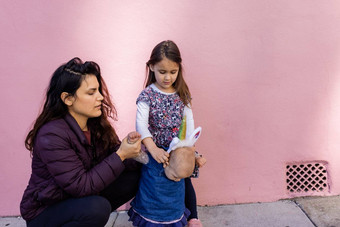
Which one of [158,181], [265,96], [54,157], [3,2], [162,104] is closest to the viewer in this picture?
[54,157]

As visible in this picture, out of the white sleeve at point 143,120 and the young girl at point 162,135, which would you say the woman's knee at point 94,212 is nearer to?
the young girl at point 162,135

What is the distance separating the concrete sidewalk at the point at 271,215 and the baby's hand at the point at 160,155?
78cm

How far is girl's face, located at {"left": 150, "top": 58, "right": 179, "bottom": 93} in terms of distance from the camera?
6.49 feet

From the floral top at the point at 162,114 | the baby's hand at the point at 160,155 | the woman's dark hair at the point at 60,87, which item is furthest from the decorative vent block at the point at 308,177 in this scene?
the woman's dark hair at the point at 60,87

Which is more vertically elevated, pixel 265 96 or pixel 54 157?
pixel 265 96

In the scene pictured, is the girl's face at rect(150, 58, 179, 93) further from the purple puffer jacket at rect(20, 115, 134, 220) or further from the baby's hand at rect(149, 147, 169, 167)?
the purple puffer jacket at rect(20, 115, 134, 220)

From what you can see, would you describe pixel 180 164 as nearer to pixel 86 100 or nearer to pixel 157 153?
pixel 157 153

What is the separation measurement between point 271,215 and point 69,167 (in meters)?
1.57

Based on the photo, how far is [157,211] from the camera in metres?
1.88

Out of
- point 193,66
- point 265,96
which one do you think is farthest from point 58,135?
point 265,96

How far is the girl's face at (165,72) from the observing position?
6.49 ft

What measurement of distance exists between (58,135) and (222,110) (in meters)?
1.28

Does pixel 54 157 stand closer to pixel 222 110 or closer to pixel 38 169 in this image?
pixel 38 169

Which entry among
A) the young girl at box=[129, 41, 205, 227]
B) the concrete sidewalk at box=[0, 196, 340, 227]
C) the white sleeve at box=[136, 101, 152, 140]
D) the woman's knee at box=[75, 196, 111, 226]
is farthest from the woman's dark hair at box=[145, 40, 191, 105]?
the concrete sidewalk at box=[0, 196, 340, 227]
